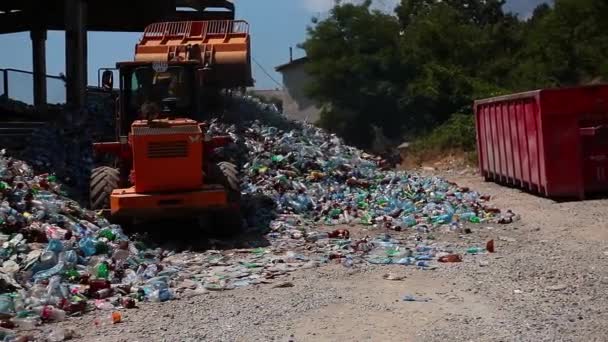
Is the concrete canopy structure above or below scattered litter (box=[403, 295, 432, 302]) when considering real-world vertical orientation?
above

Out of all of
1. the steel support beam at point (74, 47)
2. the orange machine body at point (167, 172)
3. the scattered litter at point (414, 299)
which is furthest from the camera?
the steel support beam at point (74, 47)

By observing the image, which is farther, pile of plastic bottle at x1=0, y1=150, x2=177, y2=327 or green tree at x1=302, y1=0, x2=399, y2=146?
green tree at x1=302, y1=0, x2=399, y2=146

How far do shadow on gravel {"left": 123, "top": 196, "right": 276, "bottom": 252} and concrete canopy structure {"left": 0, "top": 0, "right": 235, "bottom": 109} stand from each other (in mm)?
11050

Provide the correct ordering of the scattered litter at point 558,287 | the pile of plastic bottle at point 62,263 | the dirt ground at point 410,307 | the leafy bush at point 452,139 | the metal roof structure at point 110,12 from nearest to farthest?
1. the dirt ground at point 410,307
2. the pile of plastic bottle at point 62,263
3. the scattered litter at point 558,287
4. the metal roof structure at point 110,12
5. the leafy bush at point 452,139

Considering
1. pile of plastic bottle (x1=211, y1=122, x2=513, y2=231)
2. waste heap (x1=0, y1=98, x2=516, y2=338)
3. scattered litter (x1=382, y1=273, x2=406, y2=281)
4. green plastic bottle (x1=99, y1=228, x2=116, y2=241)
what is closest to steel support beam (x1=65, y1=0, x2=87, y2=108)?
waste heap (x1=0, y1=98, x2=516, y2=338)

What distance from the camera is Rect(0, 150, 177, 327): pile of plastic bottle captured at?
314 inches

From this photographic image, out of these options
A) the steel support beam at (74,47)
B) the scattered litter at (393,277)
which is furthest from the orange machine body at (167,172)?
the steel support beam at (74,47)

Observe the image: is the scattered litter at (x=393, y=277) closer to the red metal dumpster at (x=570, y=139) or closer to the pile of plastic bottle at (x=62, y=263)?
the pile of plastic bottle at (x=62, y=263)

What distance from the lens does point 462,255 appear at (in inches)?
404

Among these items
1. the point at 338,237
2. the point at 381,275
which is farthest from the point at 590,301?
the point at 338,237

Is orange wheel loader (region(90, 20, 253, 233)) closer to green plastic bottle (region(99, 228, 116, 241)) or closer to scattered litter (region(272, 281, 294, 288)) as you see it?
green plastic bottle (region(99, 228, 116, 241))

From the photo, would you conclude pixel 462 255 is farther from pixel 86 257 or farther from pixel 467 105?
pixel 467 105

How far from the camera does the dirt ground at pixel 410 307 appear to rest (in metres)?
6.76

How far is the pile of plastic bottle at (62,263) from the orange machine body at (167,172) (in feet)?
2.04
